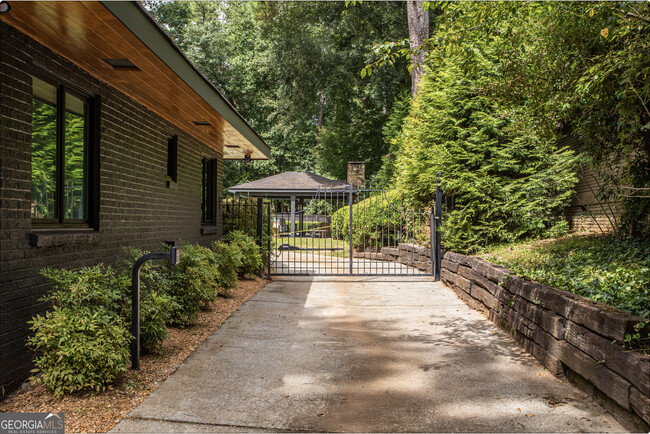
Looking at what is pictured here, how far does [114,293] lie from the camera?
3943 mm

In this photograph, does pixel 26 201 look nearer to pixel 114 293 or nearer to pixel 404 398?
pixel 114 293

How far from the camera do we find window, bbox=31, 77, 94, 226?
13.4ft

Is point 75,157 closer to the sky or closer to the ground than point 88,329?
closer to the sky

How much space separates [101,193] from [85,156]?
45 cm

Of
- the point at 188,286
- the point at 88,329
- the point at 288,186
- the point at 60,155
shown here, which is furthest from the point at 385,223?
the point at 88,329

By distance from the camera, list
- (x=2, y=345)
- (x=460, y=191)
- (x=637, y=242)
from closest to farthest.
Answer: (x=2, y=345), (x=637, y=242), (x=460, y=191)

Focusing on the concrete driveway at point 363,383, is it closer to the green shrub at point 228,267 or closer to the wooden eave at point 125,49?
the green shrub at point 228,267

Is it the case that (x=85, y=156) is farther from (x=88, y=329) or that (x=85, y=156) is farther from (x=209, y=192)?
(x=209, y=192)

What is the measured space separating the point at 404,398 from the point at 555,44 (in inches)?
193

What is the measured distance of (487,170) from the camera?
8.80 metres

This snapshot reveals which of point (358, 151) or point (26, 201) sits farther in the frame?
point (358, 151)

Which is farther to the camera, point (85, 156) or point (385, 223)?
point (385, 223)

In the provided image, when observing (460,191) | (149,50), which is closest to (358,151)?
(460,191)

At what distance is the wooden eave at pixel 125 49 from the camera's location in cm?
315
